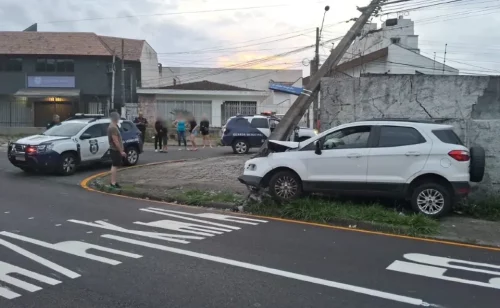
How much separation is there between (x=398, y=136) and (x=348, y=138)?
911 millimetres

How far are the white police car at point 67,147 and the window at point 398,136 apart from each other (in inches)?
362

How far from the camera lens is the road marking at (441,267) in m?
5.22

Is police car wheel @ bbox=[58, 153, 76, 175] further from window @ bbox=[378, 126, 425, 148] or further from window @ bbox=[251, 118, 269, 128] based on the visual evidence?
window @ bbox=[378, 126, 425, 148]

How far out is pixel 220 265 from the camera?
222 inches

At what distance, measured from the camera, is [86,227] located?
24.6 ft

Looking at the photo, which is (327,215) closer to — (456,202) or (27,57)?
(456,202)

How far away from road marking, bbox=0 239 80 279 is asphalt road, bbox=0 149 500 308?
1cm

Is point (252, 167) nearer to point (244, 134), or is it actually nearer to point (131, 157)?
point (131, 157)

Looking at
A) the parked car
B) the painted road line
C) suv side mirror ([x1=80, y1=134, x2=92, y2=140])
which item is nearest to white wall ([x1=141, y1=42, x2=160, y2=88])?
the parked car

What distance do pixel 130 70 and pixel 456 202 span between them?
3450 cm

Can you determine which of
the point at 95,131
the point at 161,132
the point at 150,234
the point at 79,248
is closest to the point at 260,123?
the point at 161,132

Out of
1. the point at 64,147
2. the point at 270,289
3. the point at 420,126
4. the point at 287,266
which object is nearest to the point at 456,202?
the point at 420,126

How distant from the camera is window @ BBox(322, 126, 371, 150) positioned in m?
8.90

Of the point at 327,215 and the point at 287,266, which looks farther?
the point at 327,215
